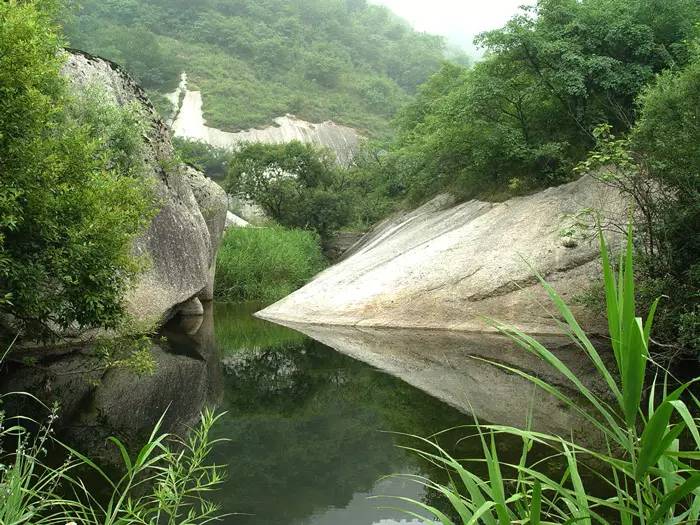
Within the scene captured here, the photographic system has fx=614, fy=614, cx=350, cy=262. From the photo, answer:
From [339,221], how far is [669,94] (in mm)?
24864

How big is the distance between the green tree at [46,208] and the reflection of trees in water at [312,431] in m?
2.73

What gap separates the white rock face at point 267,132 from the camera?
5791 cm

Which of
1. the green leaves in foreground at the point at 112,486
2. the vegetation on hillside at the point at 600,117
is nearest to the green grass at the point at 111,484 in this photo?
the green leaves in foreground at the point at 112,486

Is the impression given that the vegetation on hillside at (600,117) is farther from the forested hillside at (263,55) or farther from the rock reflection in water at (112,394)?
the forested hillside at (263,55)

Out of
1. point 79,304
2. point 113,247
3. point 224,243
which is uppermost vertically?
point 113,247

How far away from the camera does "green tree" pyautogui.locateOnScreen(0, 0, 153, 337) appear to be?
7.87 m

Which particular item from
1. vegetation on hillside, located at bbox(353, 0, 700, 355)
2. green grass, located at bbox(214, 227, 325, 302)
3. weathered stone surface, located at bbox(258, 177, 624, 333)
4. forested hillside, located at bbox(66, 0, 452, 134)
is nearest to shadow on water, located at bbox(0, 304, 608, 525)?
weathered stone surface, located at bbox(258, 177, 624, 333)

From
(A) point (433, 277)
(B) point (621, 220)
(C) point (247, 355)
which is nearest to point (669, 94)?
(B) point (621, 220)

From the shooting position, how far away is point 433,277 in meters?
18.2

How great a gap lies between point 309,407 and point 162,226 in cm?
1002

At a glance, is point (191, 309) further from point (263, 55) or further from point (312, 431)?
point (263, 55)

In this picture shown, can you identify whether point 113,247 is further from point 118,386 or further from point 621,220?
point 621,220

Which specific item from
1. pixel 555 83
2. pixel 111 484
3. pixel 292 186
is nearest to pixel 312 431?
pixel 111 484

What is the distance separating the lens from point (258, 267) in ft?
92.7
